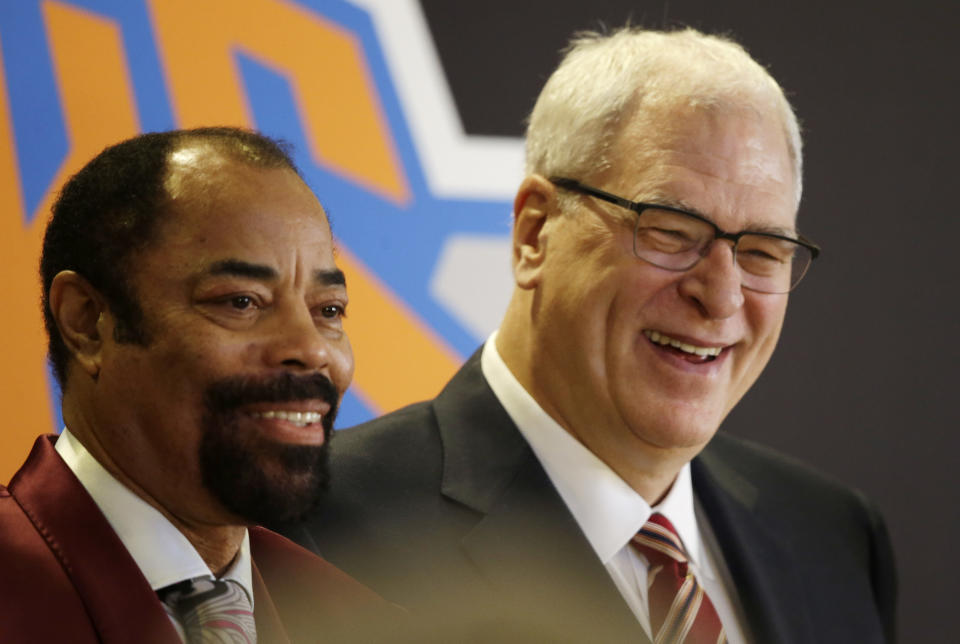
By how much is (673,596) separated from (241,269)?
86cm

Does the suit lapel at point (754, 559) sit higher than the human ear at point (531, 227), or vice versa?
the human ear at point (531, 227)

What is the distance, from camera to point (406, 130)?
6.79 ft

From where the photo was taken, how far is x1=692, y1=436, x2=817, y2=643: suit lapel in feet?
5.79

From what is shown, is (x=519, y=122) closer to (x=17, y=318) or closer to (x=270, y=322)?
(x=17, y=318)

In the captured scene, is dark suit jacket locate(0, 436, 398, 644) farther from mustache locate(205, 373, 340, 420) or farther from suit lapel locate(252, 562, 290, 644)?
mustache locate(205, 373, 340, 420)

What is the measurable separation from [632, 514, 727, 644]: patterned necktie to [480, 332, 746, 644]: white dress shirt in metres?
0.01

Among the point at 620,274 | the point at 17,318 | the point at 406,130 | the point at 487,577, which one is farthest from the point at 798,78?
the point at 17,318

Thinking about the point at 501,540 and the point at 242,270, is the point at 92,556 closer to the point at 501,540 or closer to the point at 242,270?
the point at 242,270

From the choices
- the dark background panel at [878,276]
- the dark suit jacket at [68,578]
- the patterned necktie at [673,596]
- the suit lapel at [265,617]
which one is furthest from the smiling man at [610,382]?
the dark background panel at [878,276]

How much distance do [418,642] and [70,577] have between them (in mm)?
309

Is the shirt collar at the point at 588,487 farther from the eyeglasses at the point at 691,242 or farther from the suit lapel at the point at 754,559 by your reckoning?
the eyeglasses at the point at 691,242

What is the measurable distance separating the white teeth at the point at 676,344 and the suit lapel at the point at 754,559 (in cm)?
30

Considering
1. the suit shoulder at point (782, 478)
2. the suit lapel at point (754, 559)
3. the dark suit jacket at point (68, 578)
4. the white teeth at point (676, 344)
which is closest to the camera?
the dark suit jacket at point (68, 578)

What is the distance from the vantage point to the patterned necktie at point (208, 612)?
103 centimetres
